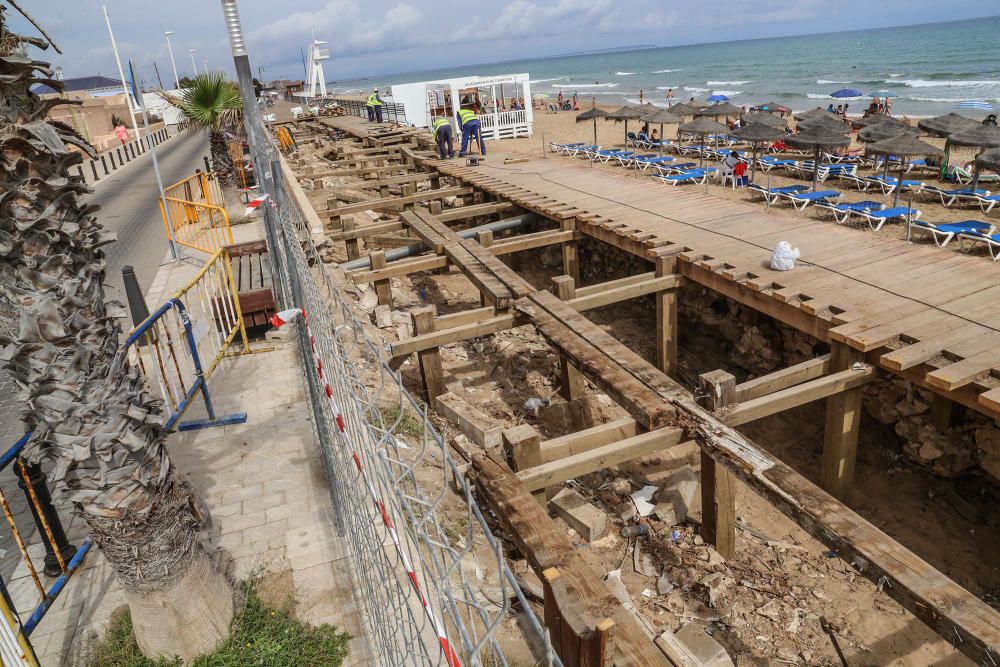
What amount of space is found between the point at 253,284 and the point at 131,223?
1101 centimetres

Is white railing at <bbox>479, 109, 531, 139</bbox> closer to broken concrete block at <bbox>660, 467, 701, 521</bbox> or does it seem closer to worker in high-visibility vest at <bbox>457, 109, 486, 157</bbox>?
worker in high-visibility vest at <bbox>457, 109, 486, 157</bbox>

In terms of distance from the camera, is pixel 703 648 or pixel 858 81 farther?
pixel 858 81

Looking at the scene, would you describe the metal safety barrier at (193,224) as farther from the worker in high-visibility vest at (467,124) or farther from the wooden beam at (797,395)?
the wooden beam at (797,395)

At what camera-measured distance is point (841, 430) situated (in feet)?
21.7

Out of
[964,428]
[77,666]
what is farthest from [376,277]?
[964,428]

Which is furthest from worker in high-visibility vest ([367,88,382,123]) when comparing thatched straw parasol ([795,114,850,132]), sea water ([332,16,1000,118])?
sea water ([332,16,1000,118])

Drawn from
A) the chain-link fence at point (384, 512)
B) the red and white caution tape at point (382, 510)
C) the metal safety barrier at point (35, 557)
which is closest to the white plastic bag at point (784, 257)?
the chain-link fence at point (384, 512)

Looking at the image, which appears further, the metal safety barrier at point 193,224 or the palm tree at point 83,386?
the metal safety barrier at point 193,224

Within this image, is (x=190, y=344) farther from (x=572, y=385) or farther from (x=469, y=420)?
(x=572, y=385)

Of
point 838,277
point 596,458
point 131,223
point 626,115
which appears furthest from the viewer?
point 626,115

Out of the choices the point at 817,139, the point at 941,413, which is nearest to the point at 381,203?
the point at 941,413

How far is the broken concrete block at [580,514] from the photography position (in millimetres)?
6316

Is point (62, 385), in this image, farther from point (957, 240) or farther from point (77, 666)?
point (957, 240)

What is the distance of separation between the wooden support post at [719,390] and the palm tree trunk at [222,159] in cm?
2097
